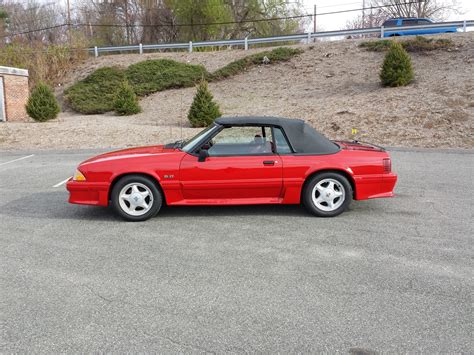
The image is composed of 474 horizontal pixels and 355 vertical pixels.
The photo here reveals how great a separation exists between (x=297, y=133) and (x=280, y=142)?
26cm

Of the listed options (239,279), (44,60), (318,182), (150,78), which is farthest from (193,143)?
(44,60)

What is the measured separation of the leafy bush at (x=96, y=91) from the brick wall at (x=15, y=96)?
369cm

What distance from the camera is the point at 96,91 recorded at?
26.0 metres

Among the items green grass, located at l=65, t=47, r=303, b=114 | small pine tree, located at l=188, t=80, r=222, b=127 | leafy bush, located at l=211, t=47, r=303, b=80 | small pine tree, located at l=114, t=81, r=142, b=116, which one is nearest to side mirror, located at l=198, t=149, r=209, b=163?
small pine tree, located at l=188, t=80, r=222, b=127

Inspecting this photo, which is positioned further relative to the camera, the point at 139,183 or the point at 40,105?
the point at 40,105

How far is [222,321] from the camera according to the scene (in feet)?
9.84

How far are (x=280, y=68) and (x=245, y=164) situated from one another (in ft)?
67.7

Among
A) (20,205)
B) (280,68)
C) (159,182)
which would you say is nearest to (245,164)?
(159,182)

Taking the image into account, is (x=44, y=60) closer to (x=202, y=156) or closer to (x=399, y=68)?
(x=399, y=68)

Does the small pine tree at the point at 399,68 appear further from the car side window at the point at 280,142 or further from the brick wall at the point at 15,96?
the brick wall at the point at 15,96

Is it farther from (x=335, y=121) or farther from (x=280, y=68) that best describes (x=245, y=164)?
(x=280, y=68)

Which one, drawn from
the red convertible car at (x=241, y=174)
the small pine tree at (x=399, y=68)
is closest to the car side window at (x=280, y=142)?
the red convertible car at (x=241, y=174)

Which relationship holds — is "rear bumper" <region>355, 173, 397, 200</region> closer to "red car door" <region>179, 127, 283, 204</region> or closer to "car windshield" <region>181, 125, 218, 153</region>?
"red car door" <region>179, 127, 283, 204</region>

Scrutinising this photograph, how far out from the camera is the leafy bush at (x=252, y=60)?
25.5 metres
